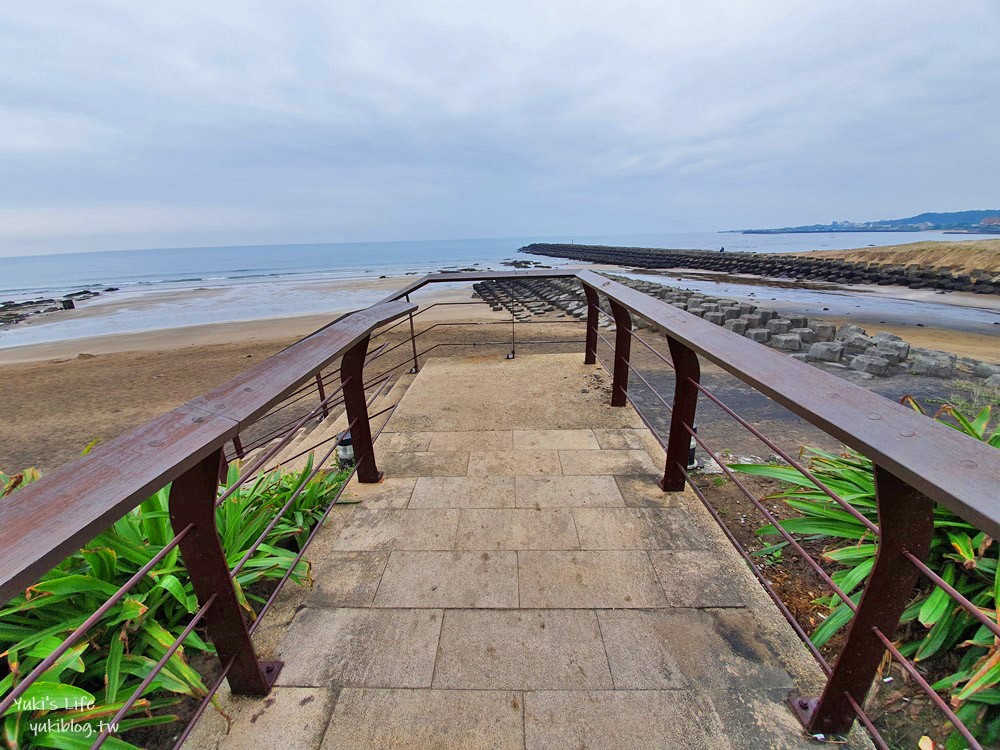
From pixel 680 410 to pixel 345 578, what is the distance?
202 centimetres

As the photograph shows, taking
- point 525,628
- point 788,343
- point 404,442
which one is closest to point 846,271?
point 788,343

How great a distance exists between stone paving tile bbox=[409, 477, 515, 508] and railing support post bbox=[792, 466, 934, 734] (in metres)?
1.66

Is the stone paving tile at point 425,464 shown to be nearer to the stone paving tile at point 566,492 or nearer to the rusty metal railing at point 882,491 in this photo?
the stone paving tile at point 566,492

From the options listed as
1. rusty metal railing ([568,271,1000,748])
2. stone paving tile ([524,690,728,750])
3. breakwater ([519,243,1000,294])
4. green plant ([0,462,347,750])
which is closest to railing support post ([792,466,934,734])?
rusty metal railing ([568,271,1000,748])

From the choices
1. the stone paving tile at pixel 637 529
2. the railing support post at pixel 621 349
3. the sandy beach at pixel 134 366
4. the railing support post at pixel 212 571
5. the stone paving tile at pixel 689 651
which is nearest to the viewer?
the railing support post at pixel 212 571

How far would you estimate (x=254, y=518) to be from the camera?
7.75 feet

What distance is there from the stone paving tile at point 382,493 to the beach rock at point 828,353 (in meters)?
7.78

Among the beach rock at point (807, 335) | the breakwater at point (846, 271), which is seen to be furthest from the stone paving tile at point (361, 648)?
the breakwater at point (846, 271)

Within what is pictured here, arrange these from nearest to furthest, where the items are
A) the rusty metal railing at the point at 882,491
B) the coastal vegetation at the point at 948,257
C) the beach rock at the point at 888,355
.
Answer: the rusty metal railing at the point at 882,491
the beach rock at the point at 888,355
the coastal vegetation at the point at 948,257

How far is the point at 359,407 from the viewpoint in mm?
2684

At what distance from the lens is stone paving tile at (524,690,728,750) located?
4.71 ft

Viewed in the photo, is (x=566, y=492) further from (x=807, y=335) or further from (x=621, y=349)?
(x=807, y=335)

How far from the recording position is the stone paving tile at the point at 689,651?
162cm

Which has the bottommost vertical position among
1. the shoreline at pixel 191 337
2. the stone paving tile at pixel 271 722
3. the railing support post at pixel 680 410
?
the shoreline at pixel 191 337
